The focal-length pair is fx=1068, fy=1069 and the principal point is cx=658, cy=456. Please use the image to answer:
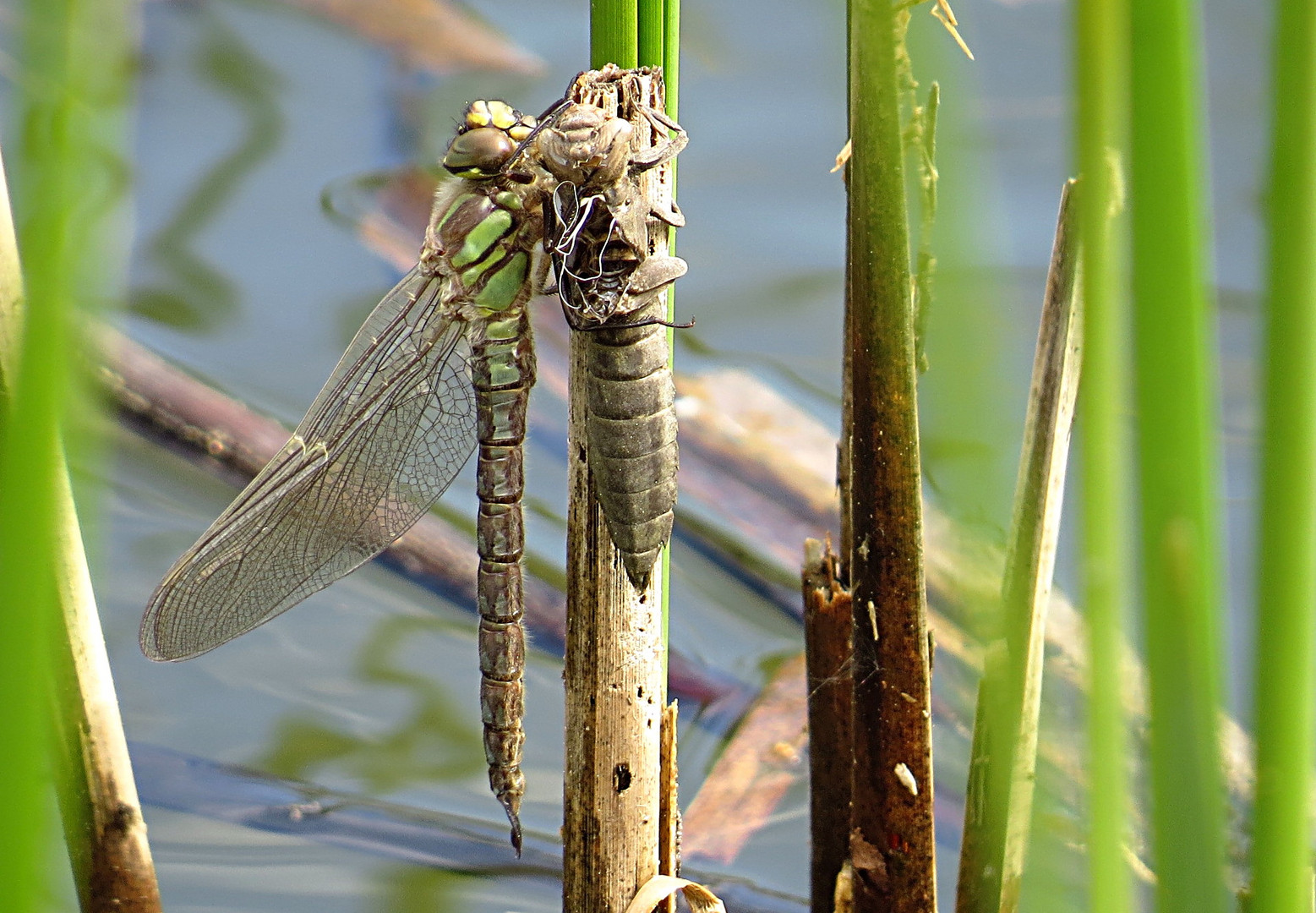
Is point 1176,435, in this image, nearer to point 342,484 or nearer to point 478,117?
point 478,117

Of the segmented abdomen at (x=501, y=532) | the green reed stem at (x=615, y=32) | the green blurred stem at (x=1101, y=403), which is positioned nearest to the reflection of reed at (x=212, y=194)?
the segmented abdomen at (x=501, y=532)

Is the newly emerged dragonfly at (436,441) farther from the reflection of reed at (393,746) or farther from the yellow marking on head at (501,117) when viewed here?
the reflection of reed at (393,746)

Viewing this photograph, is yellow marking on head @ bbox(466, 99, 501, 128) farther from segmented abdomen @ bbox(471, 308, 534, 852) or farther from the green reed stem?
the green reed stem

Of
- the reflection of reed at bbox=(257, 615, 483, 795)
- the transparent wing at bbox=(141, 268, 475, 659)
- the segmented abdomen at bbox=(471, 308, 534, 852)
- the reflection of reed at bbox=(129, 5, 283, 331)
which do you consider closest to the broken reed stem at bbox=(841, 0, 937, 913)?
the segmented abdomen at bbox=(471, 308, 534, 852)

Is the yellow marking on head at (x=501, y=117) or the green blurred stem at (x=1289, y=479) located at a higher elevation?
the yellow marking on head at (x=501, y=117)

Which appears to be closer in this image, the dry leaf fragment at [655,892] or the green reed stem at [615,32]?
the green reed stem at [615,32]

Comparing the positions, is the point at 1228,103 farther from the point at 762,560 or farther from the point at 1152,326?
the point at 1152,326
